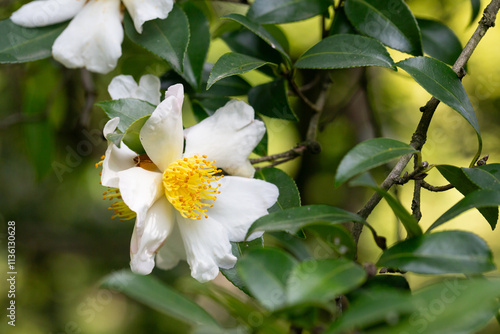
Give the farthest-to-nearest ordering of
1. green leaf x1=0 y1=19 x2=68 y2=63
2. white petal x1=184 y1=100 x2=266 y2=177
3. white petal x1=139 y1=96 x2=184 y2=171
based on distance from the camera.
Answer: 1. green leaf x1=0 y1=19 x2=68 y2=63
2. white petal x1=184 y1=100 x2=266 y2=177
3. white petal x1=139 y1=96 x2=184 y2=171

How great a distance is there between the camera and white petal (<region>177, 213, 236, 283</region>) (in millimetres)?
760

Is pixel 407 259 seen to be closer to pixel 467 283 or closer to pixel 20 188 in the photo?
pixel 467 283

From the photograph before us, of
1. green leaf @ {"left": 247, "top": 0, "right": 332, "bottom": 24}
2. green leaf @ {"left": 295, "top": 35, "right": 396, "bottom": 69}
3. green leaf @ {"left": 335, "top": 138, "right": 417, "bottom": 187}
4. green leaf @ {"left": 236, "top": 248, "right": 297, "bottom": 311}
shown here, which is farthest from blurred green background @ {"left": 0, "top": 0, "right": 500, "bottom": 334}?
green leaf @ {"left": 236, "top": 248, "right": 297, "bottom": 311}

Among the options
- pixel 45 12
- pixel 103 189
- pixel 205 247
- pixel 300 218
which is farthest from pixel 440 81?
pixel 103 189

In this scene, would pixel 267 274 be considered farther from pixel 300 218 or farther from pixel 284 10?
pixel 284 10

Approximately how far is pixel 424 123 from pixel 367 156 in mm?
194

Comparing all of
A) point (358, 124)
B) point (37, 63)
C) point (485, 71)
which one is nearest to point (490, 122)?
point (485, 71)

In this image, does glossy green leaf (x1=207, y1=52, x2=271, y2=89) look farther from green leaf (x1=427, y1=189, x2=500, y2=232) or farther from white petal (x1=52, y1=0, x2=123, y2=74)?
green leaf (x1=427, y1=189, x2=500, y2=232)

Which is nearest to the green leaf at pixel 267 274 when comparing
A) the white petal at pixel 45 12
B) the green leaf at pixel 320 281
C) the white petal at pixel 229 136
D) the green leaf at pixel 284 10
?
the green leaf at pixel 320 281

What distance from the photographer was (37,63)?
1.59 meters

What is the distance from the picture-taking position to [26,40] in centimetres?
94

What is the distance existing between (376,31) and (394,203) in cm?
45

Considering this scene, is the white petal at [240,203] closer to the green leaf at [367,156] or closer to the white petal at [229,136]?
the white petal at [229,136]

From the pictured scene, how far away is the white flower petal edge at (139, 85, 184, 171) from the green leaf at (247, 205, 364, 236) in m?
0.20
